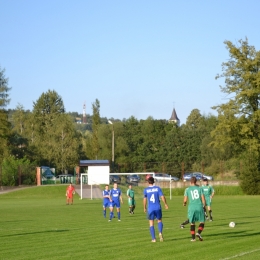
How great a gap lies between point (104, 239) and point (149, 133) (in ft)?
352

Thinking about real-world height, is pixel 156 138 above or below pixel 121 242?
above

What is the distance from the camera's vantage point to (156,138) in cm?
12406

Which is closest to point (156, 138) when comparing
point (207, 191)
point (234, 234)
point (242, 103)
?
point (242, 103)

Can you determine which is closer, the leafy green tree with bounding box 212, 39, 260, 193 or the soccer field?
the soccer field

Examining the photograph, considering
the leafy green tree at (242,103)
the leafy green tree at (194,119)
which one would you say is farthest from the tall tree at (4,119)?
the leafy green tree at (194,119)

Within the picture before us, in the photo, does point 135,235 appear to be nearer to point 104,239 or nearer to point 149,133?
point 104,239

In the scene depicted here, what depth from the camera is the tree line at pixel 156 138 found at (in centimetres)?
6481

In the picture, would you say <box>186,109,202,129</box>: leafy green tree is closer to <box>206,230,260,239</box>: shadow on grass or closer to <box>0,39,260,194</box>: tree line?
<box>0,39,260,194</box>: tree line

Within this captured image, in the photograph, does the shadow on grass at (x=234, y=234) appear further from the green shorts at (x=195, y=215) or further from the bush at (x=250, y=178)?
the bush at (x=250, y=178)

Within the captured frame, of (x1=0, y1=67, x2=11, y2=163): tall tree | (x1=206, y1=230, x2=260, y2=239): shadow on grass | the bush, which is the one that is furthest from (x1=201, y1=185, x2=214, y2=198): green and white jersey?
(x1=0, y1=67, x2=11, y2=163): tall tree

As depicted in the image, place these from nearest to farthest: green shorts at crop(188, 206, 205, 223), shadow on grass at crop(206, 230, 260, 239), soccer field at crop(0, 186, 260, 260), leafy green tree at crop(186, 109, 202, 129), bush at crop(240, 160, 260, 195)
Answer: soccer field at crop(0, 186, 260, 260) → green shorts at crop(188, 206, 205, 223) → shadow on grass at crop(206, 230, 260, 239) → bush at crop(240, 160, 260, 195) → leafy green tree at crop(186, 109, 202, 129)

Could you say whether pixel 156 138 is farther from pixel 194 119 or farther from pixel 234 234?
pixel 234 234

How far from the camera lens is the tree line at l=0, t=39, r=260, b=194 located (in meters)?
64.8

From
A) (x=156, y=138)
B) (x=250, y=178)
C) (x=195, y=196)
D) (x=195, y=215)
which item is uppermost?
(x=156, y=138)
